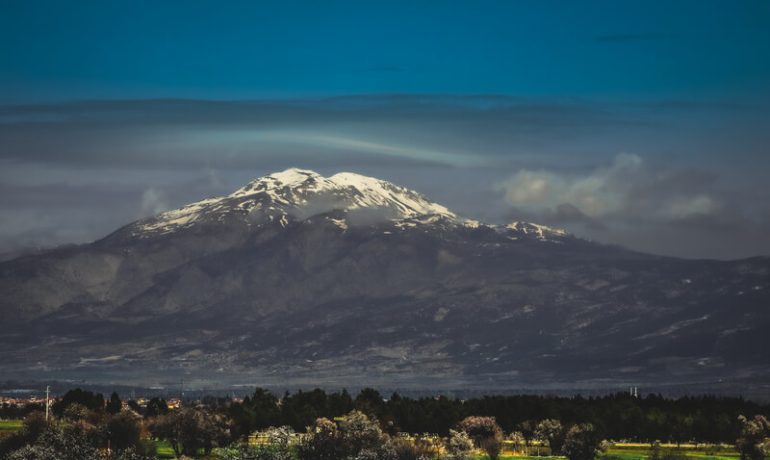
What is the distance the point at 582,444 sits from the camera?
19088 centimetres

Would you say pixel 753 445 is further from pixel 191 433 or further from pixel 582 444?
pixel 191 433

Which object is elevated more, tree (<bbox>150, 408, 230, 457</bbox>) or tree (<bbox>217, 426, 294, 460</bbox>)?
tree (<bbox>150, 408, 230, 457</bbox>)

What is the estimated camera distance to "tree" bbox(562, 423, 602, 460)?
190 metres

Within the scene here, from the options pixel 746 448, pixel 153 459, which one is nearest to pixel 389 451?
pixel 153 459

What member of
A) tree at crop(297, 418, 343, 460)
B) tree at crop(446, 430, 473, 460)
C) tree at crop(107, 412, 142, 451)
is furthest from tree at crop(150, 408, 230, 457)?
tree at crop(446, 430, 473, 460)

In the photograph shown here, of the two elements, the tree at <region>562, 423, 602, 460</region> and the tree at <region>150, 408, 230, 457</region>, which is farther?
the tree at <region>150, 408, 230, 457</region>

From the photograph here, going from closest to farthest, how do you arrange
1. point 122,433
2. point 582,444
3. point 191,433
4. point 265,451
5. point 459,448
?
point 265,451, point 459,448, point 122,433, point 582,444, point 191,433

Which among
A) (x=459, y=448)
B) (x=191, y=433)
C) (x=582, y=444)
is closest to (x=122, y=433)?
(x=191, y=433)

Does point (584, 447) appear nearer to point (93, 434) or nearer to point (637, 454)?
point (637, 454)

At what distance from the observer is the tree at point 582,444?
190 m

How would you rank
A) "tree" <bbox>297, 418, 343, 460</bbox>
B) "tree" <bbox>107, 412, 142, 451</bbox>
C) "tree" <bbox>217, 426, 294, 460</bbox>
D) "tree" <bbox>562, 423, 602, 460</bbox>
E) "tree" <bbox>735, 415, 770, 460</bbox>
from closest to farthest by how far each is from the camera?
"tree" <bbox>217, 426, 294, 460</bbox> → "tree" <bbox>297, 418, 343, 460</bbox> → "tree" <bbox>107, 412, 142, 451</bbox> → "tree" <bbox>735, 415, 770, 460</bbox> → "tree" <bbox>562, 423, 602, 460</bbox>

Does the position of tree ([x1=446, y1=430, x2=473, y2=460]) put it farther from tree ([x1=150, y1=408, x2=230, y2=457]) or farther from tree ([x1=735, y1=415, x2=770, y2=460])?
tree ([x1=735, y1=415, x2=770, y2=460])

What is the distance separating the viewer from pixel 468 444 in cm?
18362

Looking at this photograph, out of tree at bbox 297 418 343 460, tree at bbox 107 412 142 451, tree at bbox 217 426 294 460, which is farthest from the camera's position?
tree at bbox 107 412 142 451
